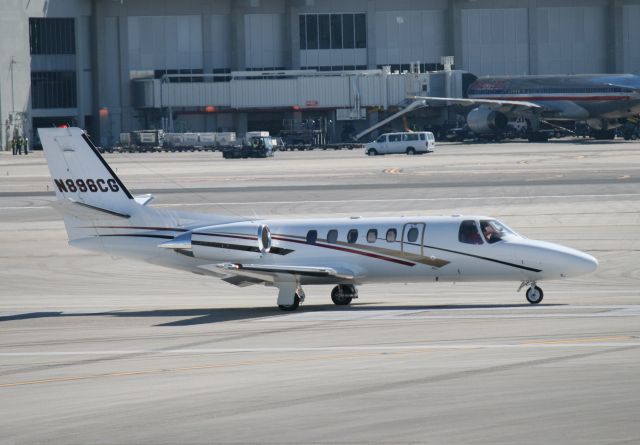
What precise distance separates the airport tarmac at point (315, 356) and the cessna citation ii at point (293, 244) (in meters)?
0.96

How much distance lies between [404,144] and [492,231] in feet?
255

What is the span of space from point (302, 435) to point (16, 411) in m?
5.39

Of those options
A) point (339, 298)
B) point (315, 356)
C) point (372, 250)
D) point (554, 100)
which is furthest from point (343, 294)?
point (554, 100)

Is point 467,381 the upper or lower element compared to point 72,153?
lower

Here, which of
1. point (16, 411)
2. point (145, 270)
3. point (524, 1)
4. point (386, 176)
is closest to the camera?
point (16, 411)

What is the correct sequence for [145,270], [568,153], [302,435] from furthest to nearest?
[568,153]
[145,270]
[302,435]

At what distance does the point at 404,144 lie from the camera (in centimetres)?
10988

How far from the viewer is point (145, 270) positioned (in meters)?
43.9

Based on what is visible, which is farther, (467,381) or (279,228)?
(279,228)

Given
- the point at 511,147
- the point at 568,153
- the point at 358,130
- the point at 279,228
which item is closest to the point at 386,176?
the point at 568,153

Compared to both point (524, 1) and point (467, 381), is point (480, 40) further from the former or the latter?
point (467, 381)

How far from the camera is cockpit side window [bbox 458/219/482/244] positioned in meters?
32.4

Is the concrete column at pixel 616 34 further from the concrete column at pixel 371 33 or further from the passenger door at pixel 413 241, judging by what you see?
the passenger door at pixel 413 241

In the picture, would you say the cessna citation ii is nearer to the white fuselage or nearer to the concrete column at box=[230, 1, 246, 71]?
the white fuselage
